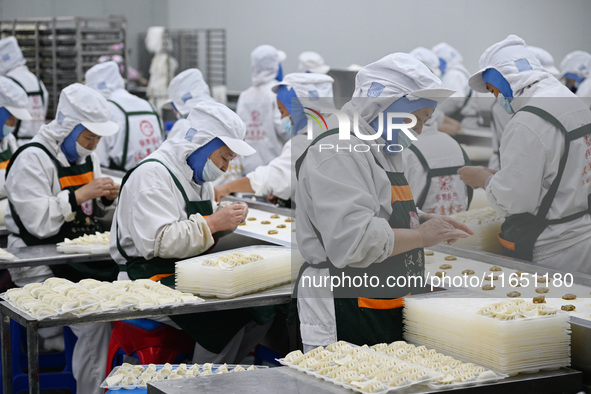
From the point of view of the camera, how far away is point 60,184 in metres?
4.34

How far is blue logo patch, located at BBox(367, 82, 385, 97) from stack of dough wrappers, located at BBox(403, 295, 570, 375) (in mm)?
720

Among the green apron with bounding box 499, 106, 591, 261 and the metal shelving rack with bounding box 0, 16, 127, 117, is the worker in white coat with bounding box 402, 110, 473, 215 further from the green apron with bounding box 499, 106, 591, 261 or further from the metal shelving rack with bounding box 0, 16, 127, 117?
the metal shelving rack with bounding box 0, 16, 127, 117

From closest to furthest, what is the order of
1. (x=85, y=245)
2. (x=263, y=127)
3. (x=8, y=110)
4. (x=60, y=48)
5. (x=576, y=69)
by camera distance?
(x=85, y=245), (x=8, y=110), (x=263, y=127), (x=576, y=69), (x=60, y=48)

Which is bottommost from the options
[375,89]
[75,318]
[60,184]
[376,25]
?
[75,318]

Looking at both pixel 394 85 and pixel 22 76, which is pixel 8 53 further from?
pixel 394 85

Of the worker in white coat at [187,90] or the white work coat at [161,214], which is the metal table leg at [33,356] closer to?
the white work coat at [161,214]

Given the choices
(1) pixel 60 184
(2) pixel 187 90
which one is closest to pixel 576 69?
(2) pixel 187 90

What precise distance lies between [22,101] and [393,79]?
395 centimetres

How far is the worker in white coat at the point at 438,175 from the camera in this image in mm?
3033

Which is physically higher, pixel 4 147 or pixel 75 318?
pixel 4 147

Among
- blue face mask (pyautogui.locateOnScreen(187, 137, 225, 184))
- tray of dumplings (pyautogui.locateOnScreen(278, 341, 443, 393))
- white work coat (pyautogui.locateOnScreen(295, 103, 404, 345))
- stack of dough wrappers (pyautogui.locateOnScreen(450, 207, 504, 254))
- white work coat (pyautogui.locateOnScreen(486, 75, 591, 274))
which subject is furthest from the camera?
blue face mask (pyautogui.locateOnScreen(187, 137, 225, 184))

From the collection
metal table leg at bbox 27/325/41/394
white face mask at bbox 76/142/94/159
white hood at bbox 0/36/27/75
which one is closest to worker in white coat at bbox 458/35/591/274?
metal table leg at bbox 27/325/41/394

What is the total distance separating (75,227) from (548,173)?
103 inches

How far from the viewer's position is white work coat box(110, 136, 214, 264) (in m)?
3.36
